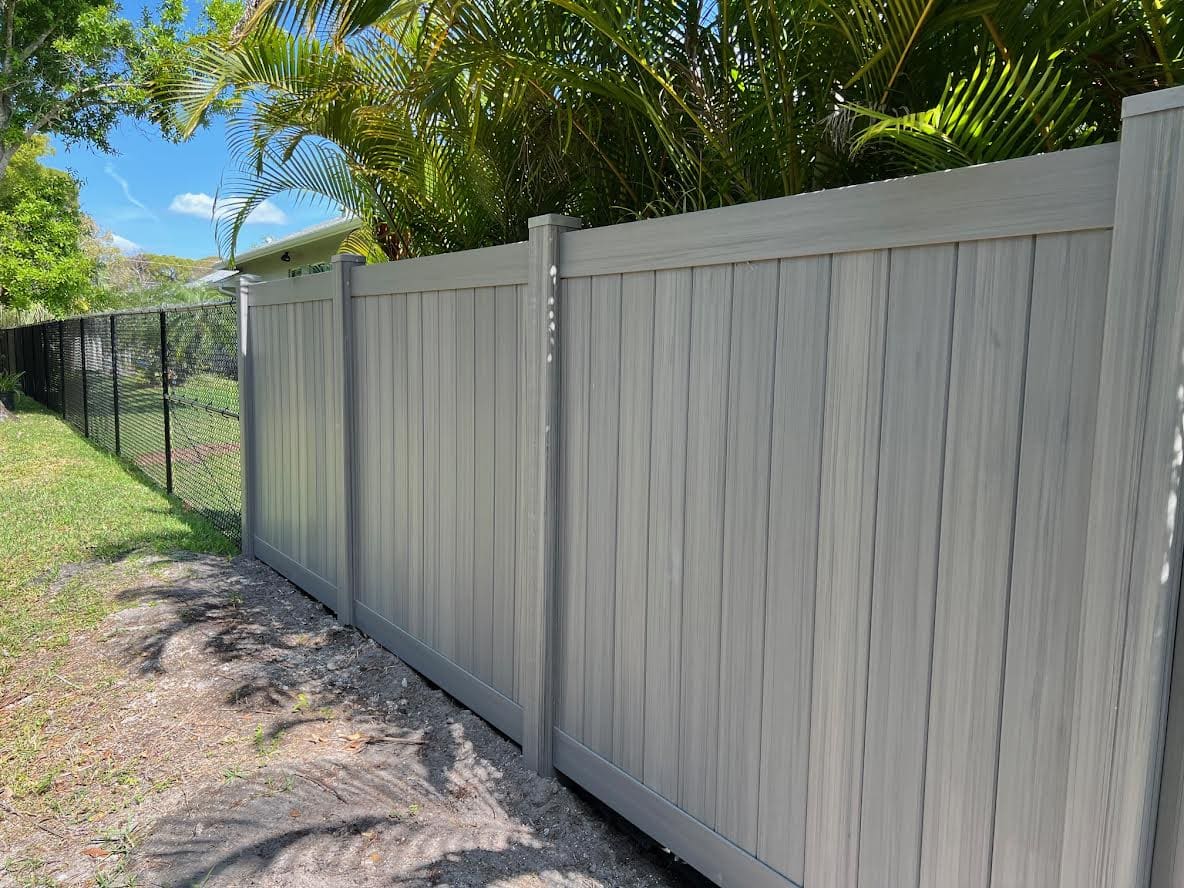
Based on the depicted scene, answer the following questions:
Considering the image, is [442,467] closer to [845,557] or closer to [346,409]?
[346,409]

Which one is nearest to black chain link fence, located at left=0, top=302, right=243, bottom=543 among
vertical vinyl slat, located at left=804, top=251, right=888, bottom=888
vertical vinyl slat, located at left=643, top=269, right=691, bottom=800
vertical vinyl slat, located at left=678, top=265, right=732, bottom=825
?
vertical vinyl slat, located at left=643, top=269, right=691, bottom=800

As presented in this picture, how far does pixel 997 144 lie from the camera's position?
2.03m

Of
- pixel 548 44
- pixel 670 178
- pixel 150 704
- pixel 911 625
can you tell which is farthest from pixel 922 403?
pixel 150 704

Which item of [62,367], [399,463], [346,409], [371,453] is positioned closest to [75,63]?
[62,367]

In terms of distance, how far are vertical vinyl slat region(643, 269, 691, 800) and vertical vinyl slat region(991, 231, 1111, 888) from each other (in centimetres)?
98

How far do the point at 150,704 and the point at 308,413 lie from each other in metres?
1.91

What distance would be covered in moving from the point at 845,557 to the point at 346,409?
316 centimetres

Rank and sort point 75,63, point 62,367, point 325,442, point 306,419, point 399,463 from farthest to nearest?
point 75,63 → point 62,367 → point 306,419 → point 325,442 → point 399,463

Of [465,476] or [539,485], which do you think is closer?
[539,485]

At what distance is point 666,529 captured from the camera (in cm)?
254

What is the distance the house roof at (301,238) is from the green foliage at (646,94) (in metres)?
8.88

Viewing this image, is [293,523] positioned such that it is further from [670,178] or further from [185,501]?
[670,178]

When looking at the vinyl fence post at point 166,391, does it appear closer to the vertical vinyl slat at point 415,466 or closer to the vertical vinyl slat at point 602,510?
the vertical vinyl slat at point 415,466

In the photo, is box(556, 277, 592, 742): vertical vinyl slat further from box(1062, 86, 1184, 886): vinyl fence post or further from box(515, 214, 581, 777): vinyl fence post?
box(1062, 86, 1184, 886): vinyl fence post
